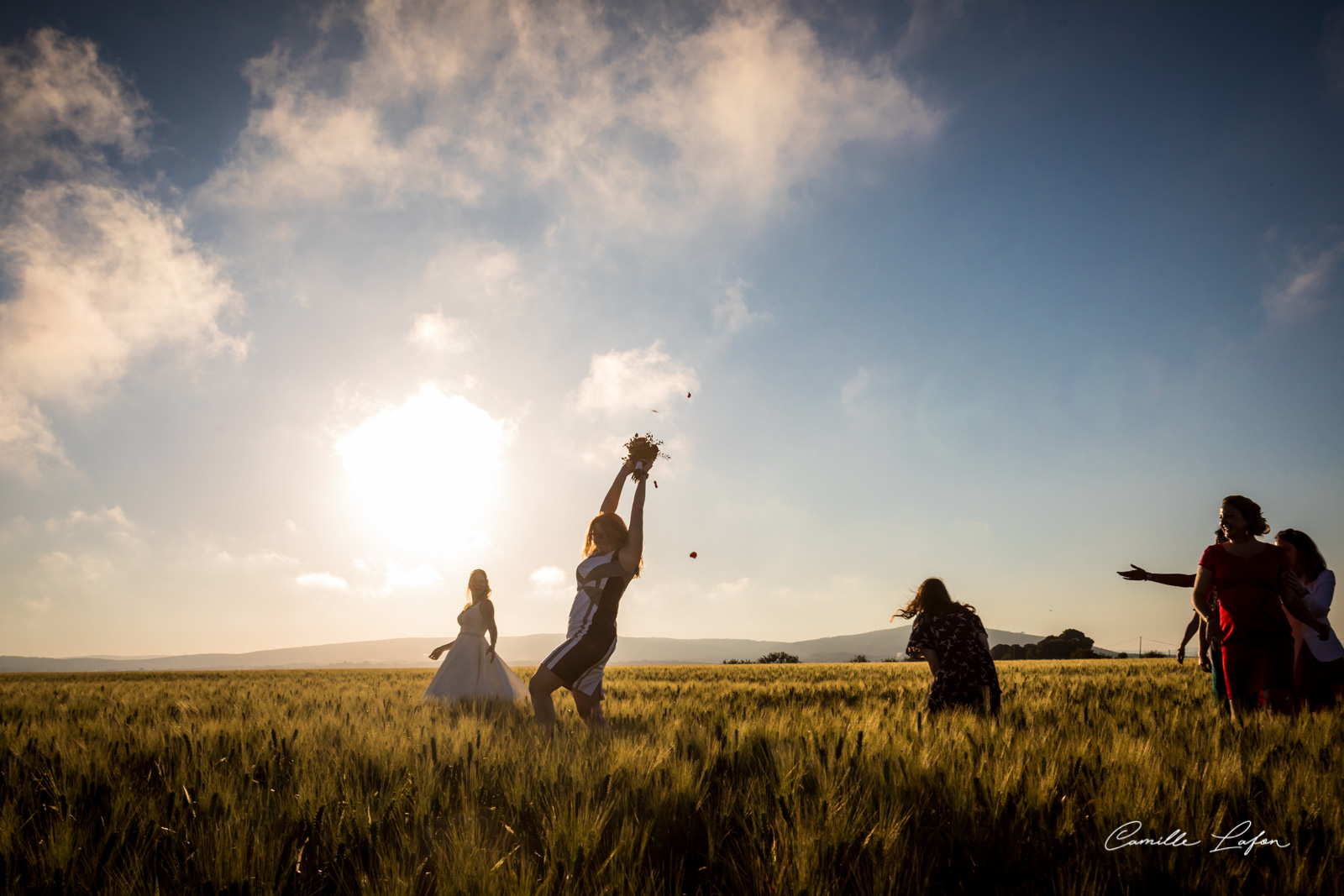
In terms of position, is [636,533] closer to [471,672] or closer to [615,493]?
[615,493]

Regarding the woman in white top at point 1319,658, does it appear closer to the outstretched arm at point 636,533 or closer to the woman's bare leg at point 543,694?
the outstretched arm at point 636,533

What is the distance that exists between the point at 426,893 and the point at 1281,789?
3.60 meters

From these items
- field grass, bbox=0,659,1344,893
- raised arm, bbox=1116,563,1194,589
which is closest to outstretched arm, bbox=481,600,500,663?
field grass, bbox=0,659,1344,893

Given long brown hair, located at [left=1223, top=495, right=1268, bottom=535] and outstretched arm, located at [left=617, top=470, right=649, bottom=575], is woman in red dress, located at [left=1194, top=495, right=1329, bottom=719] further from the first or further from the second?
outstretched arm, located at [left=617, top=470, right=649, bottom=575]

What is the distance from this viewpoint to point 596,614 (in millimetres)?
6062

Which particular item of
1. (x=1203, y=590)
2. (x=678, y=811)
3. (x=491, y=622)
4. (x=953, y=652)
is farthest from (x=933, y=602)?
(x=491, y=622)

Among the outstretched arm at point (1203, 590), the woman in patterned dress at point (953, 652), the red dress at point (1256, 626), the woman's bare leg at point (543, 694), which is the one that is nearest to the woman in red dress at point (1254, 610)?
the red dress at point (1256, 626)

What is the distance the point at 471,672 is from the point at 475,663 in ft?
0.50

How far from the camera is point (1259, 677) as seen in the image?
5.44 meters

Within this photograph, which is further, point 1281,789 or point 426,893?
point 1281,789

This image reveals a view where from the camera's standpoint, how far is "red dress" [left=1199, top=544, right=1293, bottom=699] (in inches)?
212

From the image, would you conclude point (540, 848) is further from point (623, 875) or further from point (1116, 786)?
point (1116, 786)

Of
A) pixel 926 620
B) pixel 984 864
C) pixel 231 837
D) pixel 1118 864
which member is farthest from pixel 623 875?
pixel 926 620

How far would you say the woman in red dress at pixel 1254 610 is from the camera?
5359mm
